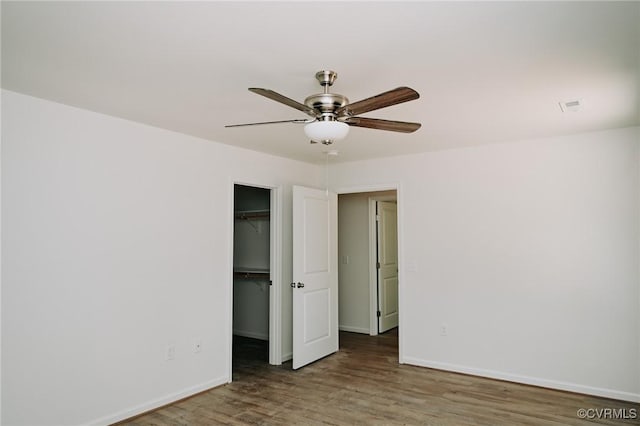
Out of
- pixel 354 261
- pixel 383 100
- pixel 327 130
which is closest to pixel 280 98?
pixel 327 130

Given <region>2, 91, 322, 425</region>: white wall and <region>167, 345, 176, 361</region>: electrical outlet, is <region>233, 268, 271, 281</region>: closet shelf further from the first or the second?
<region>167, 345, 176, 361</region>: electrical outlet

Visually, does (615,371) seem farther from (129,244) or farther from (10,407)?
(10,407)

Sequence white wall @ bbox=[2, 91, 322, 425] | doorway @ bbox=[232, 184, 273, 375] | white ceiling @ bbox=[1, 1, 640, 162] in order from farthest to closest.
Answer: doorway @ bbox=[232, 184, 273, 375], white wall @ bbox=[2, 91, 322, 425], white ceiling @ bbox=[1, 1, 640, 162]

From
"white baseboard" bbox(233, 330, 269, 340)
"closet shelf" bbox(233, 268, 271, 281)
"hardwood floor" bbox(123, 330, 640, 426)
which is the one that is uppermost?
"closet shelf" bbox(233, 268, 271, 281)

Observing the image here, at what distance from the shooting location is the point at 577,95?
297cm

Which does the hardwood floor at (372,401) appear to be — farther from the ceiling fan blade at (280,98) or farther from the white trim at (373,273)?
the ceiling fan blade at (280,98)

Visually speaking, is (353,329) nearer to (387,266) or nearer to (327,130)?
(387,266)

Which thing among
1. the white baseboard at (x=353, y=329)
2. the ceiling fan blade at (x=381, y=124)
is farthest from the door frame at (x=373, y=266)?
the ceiling fan blade at (x=381, y=124)

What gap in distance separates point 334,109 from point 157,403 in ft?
9.48

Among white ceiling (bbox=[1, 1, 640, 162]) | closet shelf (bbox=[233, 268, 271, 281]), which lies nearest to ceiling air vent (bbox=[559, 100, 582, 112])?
white ceiling (bbox=[1, 1, 640, 162])

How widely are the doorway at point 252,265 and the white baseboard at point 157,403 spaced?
182cm

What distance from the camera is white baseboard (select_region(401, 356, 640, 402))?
12.4 ft

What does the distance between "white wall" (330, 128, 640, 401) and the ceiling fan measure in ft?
7.47

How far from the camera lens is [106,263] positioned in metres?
3.35
